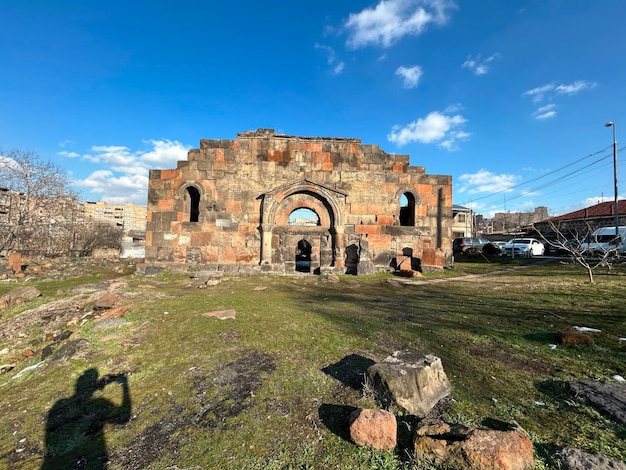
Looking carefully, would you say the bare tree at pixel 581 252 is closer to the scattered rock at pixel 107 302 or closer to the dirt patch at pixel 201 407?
the dirt patch at pixel 201 407

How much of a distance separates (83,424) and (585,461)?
406 cm

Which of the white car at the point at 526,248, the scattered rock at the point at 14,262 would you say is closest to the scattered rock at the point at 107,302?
the scattered rock at the point at 14,262

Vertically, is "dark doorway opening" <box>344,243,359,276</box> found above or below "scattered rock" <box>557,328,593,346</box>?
above

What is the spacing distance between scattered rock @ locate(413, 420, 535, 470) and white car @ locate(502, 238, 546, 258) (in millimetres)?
22845

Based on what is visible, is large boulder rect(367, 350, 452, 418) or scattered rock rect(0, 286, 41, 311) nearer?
large boulder rect(367, 350, 452, 418)

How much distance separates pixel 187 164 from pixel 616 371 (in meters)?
12.8

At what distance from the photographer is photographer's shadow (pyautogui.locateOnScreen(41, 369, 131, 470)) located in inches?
92.0

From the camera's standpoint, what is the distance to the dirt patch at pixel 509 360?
349cm

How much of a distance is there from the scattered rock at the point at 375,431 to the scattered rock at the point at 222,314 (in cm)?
358

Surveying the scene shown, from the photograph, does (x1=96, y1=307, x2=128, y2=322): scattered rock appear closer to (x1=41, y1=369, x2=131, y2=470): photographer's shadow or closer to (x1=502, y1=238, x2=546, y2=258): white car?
(x1=41, y1=369, x2=131, y2=470): photographer's shadow

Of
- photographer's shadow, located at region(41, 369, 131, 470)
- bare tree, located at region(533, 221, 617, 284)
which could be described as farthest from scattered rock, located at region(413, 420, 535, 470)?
bare tree, located at region(533, 221, 617, 284)

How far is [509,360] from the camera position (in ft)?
12.4

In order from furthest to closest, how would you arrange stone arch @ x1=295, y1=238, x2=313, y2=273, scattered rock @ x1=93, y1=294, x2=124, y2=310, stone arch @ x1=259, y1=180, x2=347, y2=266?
stone arch @ x1=295, y1=238, x2=313, y2=273
stone arch @ x1=259, y1=180, x2=347, y2=266
scattered rock @ x1=93, y1=294, x2=124, y2=310

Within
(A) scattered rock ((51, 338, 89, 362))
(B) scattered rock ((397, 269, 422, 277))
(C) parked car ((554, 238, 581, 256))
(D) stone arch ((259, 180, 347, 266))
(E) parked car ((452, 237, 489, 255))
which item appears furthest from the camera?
(E) parked car ((452, 237, 489, 255))
